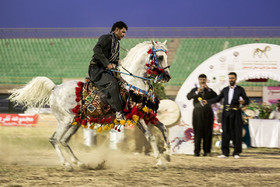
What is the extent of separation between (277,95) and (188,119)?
7568 mm

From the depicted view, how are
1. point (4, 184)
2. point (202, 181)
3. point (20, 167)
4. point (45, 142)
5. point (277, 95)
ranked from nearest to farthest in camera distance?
1. point (4, 184)
2. point (202, 181)
3. point (20, 167)
4. point (45, 142)
5. point (277, 95)

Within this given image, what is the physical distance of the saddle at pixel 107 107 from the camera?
618 centimetres

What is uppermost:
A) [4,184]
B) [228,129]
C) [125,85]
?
[125,85]

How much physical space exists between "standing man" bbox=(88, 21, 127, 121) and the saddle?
13 cm

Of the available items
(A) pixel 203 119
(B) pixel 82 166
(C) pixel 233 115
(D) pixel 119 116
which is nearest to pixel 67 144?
(B) pixel 82 166

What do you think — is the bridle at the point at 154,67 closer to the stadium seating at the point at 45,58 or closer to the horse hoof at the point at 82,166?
the horse hoof at the point at 82,166

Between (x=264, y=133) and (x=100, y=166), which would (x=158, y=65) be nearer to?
(x=100, y=166)

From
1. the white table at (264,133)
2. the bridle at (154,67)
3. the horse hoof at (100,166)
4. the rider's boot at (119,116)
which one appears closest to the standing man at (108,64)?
the rider's boot at (119,116)

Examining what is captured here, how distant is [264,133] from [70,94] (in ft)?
21.4

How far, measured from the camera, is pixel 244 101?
8.80 meters

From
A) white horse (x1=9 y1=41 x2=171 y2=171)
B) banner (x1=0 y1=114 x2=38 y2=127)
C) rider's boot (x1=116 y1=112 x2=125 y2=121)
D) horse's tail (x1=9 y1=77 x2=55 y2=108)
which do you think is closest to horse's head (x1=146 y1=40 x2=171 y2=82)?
white horse (x1=9 y1=41 x2=171 y2=171)

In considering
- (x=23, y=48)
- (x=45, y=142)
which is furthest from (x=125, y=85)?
(x=23, y=48)

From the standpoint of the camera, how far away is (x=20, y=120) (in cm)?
1284

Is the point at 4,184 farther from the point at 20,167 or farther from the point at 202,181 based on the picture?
the point at 202,181
